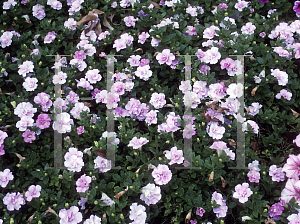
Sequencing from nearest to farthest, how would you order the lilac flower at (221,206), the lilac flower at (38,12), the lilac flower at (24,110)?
the lilac flower at (221,206), the lilac flower at (24,110), the lilac flower at (38,12)

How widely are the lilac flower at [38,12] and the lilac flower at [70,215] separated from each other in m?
2.43

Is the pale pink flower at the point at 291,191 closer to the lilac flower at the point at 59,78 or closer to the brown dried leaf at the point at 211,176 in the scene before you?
the brown dried leaf at the point at 211,176

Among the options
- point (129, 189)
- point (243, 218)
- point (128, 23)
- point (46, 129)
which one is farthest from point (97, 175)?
point (128, 23)

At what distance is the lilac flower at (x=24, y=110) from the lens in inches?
106

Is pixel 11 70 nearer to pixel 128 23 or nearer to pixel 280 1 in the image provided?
pixel 128 23

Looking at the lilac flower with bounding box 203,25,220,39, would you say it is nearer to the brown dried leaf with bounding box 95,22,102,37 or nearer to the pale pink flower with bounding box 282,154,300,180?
the brown dried leaf with bounding box 95,22,102,37

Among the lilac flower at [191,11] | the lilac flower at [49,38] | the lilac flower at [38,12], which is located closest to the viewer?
the lilac flower at [49,38]

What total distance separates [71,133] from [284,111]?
209 cm

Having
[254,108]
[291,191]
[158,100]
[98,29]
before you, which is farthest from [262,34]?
[98,29]

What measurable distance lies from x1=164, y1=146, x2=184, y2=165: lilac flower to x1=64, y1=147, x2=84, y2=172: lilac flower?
0.75 m

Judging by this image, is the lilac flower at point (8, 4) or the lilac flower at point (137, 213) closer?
the lilac flower at point (137, 213)

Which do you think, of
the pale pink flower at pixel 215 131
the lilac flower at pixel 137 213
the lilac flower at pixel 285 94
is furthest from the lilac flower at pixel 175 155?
the lilac flower at pixel 285 94

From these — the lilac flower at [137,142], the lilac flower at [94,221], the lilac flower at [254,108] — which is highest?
the lilac flower at [254,108]

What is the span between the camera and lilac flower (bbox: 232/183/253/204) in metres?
2.32
